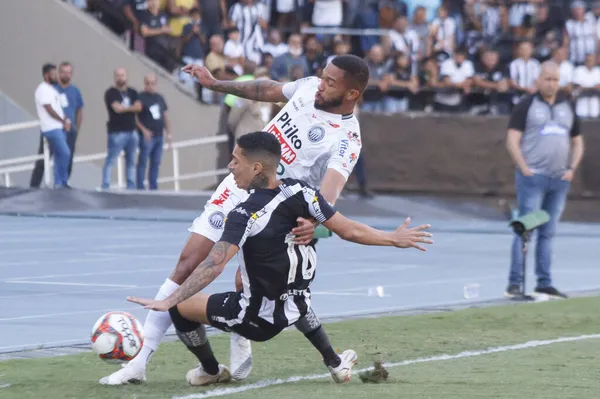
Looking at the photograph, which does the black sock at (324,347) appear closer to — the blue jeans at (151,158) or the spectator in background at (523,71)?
the blue jeans at (151,158)

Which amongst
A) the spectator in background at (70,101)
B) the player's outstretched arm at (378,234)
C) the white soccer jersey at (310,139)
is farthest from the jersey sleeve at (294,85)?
the spectator in background at (70,101)

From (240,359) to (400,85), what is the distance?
18251 millimetres

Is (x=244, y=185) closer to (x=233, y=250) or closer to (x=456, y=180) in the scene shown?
(x=233, y=250)

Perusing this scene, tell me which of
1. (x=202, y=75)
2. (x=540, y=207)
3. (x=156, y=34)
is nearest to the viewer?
(x=202, y=75)

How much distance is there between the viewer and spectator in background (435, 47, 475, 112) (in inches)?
1026

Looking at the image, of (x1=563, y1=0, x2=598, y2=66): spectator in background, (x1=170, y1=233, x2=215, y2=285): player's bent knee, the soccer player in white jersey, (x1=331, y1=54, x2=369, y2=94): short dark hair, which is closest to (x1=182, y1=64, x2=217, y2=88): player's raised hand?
the soccer player in white jersey

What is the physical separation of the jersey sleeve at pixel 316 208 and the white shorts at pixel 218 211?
49 centimetres

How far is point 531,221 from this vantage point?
1312cm

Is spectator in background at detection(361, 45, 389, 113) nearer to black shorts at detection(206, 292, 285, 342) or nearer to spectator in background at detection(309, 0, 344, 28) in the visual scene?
spectator in background at detection(309, 0, 344, 28)

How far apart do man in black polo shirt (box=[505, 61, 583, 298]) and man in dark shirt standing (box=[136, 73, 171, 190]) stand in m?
12.0

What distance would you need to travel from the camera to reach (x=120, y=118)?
24.2 m

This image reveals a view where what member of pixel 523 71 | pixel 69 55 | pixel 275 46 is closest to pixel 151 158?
pixel 275 46

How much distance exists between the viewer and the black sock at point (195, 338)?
26.1 feet

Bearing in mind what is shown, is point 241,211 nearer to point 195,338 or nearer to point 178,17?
point 195,338
